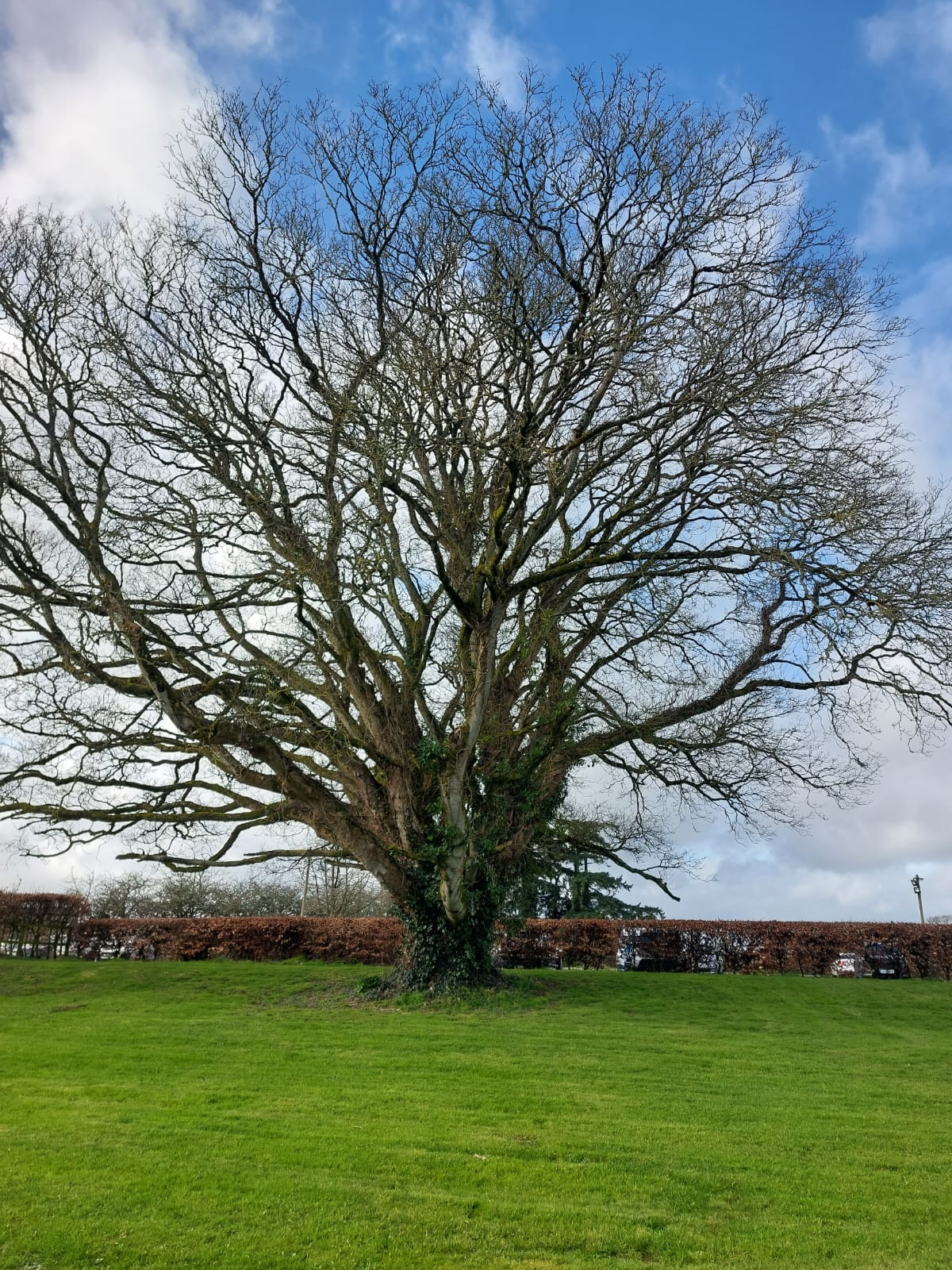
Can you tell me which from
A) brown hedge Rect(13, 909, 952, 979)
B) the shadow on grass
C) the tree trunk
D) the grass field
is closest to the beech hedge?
brown hedge Rect(13, 909, 952, 979)

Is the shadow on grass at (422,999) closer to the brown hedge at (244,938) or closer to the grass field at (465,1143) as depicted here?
the grass field at (465,1143)

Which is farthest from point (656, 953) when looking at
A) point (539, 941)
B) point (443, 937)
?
point (443, 937)

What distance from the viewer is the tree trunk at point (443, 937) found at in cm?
1562

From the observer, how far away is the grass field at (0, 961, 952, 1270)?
17.1ft

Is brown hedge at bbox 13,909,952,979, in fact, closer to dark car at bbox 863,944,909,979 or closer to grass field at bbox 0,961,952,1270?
dark car at bbox 863,944,909,979

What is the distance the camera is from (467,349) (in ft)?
48.6

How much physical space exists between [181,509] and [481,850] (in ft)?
24.1

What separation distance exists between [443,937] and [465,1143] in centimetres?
893

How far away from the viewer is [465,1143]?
274 inches

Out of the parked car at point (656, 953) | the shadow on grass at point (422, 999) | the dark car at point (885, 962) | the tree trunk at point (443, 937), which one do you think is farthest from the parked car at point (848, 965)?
the tree trunk at point (443, 937)

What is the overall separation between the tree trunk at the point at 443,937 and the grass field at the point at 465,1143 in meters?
1.48

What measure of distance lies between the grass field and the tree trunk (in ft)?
4.86

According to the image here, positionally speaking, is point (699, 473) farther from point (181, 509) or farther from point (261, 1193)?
point (261, 1193)

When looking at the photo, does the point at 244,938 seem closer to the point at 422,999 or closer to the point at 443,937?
the point at 443,937
